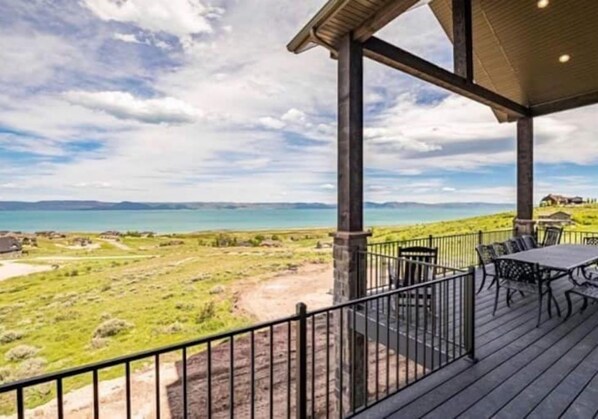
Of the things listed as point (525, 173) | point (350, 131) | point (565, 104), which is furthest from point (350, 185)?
point (565, 104)

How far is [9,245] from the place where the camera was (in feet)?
83.8

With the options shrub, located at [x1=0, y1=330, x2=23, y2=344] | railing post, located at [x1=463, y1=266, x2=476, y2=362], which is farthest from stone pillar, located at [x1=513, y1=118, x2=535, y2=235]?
shrub, located at [x1=0, y1=330, x2=23, y2=344]

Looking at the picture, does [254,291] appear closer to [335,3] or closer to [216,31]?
[216,31]

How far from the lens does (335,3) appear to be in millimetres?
4281

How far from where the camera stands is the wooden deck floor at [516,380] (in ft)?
7.99

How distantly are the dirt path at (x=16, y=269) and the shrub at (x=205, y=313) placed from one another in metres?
15.3

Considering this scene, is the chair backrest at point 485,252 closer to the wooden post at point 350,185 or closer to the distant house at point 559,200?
the wooden post at point 350,185

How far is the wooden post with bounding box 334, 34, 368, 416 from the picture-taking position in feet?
16.0

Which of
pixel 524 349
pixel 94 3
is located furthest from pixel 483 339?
pixel 94 3

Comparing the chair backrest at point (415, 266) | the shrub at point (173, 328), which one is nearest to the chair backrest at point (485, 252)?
the chair backrest at point (415, 266)

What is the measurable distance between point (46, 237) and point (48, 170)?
7349 millimetres

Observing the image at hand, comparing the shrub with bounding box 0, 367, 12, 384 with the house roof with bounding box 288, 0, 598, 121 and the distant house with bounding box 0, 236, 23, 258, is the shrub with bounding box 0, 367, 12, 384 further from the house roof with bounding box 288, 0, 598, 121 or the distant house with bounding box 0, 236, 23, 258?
the distant house with bounding box 0, 236, 23, 258

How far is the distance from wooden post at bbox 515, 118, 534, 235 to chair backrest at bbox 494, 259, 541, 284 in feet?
17.3

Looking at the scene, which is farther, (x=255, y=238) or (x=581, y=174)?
(x=255, y=238)
